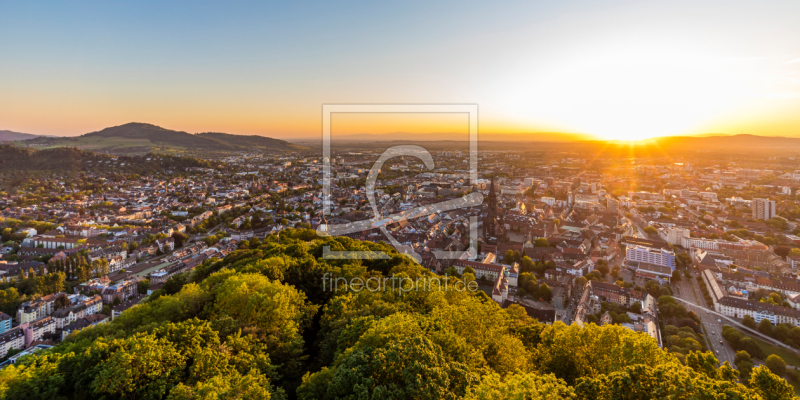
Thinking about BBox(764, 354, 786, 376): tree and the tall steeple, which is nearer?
BBox(764, 354, 786, 376): tree

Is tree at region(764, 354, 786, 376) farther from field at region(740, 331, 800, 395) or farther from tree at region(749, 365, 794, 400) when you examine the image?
tree at region(749, 365, 794, 400)

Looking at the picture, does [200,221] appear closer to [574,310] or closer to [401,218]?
[401,218]

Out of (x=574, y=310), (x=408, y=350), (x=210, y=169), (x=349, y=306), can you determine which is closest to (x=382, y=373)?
(x=408, y=350)

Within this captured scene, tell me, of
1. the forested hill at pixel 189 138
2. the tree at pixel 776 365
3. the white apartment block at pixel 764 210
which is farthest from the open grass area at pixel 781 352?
the forested hill at pixel 189 138

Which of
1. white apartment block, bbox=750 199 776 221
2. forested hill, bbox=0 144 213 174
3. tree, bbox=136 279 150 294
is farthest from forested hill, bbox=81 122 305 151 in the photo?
white apartment block, bbox=750 199 776 221

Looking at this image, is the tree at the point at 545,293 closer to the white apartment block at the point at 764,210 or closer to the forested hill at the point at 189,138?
the white apartment block at the point at 764,210

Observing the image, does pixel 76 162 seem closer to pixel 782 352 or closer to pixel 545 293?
pixel 545 293

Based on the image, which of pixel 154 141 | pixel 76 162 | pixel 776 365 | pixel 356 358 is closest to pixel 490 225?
pixel 776 365

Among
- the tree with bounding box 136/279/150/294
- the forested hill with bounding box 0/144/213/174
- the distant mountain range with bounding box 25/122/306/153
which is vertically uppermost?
the distant mountain range with bounding box 25/122/306/153
